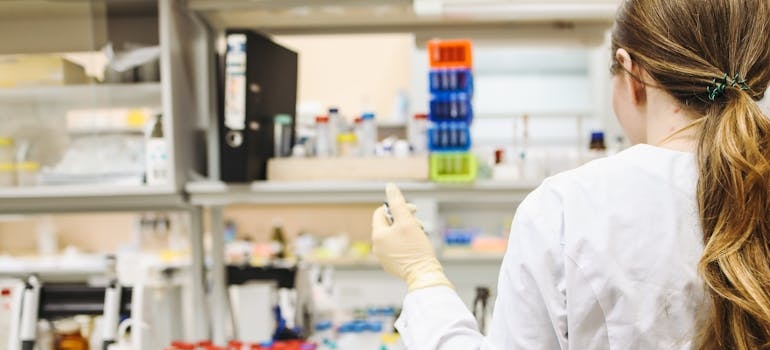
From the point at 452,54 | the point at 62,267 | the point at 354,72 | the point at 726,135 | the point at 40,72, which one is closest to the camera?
the point at 726,135

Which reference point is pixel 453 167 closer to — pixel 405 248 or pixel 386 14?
pixel 405 248

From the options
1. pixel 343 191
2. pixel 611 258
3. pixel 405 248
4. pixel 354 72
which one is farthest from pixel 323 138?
pixel 354 72

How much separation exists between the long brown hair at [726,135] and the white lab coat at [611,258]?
0.03 metres

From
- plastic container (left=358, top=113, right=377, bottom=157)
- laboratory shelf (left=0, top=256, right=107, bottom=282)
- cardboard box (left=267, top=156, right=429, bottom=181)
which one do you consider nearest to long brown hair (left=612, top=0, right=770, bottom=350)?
cardboard box (left=267, top=156, right=429, bottom=181)

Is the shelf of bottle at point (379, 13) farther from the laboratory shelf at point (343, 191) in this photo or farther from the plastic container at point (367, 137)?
the laboratory shelf at point (343, 191)

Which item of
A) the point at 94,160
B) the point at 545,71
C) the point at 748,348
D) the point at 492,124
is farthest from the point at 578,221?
the point at 545,71

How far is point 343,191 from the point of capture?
1.47 meters

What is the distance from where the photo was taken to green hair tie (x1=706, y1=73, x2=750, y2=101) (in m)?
0.78

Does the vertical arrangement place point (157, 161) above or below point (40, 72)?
below

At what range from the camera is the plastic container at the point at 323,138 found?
62.0 inches

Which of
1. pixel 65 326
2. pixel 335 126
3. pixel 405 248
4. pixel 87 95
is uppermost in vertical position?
pixel 87 95

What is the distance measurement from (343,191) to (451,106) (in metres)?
0.35

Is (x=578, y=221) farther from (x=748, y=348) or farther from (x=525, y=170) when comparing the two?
(x=525, y=170)

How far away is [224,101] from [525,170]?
0.83 m
